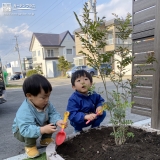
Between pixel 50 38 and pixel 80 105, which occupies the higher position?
pixel 50 38

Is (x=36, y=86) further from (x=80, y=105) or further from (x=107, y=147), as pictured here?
(x=107, y=147)

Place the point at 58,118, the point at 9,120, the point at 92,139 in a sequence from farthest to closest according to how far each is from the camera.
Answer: the point at 9,120 → the point at 58,118 → the point at 92,139

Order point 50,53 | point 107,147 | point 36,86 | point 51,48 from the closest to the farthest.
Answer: point 107,147, point 36,86, point 51,48, point 50,53

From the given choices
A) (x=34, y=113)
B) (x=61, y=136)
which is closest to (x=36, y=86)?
(x=34, y=113)

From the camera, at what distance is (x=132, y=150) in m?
1.22

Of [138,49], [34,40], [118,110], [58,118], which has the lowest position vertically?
[58,118]

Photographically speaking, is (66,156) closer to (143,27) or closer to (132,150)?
(132,150)

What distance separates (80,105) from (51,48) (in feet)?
78.8

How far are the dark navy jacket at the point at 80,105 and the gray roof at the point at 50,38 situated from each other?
2350cm

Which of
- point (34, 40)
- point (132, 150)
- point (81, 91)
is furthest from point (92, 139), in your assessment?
point (34, 40)

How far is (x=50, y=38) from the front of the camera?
2553 centimetres

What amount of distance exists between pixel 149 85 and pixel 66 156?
4.20 ft

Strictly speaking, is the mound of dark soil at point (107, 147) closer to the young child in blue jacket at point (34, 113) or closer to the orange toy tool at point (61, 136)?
the orange toy tool at point (61, 136)

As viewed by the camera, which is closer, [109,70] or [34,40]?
[109,70]
